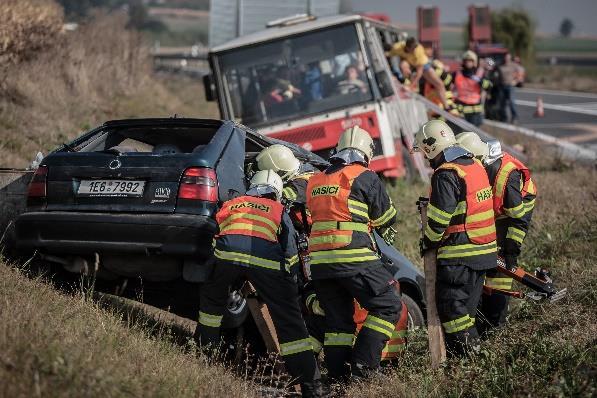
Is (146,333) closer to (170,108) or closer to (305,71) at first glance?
(305,71)

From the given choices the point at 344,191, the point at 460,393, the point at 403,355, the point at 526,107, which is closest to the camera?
the point at 460,393

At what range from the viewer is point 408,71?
1376 cm

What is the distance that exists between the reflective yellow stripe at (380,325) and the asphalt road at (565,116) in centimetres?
1159

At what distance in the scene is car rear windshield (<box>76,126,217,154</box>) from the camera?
6277 mm

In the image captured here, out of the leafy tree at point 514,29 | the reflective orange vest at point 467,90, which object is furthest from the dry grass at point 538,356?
the leafy tree at point 514,29

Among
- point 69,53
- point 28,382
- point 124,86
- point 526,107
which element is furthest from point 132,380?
point 526,107

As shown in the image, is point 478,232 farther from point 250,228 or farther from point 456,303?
point 250,228

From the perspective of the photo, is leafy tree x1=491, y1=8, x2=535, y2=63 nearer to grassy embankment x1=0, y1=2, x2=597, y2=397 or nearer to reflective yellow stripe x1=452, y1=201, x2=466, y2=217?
grassy embankment x1=0, y1=2, x2=597, y2=397

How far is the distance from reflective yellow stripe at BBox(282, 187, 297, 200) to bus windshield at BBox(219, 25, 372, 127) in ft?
16.7

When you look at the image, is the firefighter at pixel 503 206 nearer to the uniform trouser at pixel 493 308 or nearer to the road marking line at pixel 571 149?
the uniform trouser at pixel 493 308

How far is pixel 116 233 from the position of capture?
567 cm

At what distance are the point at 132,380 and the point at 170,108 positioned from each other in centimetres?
1534

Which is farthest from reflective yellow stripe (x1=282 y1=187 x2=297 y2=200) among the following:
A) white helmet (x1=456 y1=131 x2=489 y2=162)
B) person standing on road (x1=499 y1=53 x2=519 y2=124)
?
person standing on road (x1=499 y1=53 x2=519 y2=124)

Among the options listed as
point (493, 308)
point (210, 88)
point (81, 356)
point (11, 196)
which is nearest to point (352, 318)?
point (493, 308)
